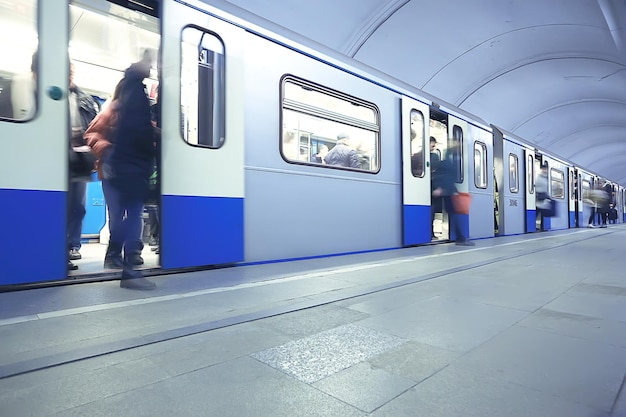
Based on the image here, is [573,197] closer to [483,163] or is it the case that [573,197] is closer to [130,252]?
[483,163]

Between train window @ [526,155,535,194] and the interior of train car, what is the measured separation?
31.9 feet

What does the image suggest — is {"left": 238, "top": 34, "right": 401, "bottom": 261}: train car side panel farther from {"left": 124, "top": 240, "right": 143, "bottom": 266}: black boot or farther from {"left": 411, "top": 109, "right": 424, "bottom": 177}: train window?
{"left": 124, "top": 240, "right": 143, "bottom": 266}: black boot

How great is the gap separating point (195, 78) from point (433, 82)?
635 cm

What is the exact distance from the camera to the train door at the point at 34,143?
2461mm

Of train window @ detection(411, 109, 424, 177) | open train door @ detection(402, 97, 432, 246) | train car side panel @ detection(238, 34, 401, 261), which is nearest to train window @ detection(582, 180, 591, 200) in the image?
open train door @ detection(402, 97, 432, 246)

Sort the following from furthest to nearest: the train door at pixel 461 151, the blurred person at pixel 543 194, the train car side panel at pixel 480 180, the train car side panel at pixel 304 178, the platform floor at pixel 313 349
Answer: the blurred person at pixel 543 194
the train car side panel at pixel 480 180
the train door at pixel 461 151
the train car side panel at pixel 304 178
the platform floor at pixel 313 349

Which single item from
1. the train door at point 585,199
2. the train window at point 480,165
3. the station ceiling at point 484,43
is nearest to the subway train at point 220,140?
the train window at point 480,165

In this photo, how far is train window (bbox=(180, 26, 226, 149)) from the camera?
3.43 m

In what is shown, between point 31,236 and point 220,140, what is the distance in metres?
1.75

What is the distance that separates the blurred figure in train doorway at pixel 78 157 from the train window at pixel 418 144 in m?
4.65

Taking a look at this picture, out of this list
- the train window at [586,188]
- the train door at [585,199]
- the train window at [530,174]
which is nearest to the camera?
the train window at [530,174]

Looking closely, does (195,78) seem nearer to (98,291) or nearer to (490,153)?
(98,291)

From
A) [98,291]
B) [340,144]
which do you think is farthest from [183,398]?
[340,144]

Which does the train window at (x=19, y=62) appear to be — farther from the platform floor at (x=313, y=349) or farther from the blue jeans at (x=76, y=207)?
the platform floor at (x=313, y=349)
